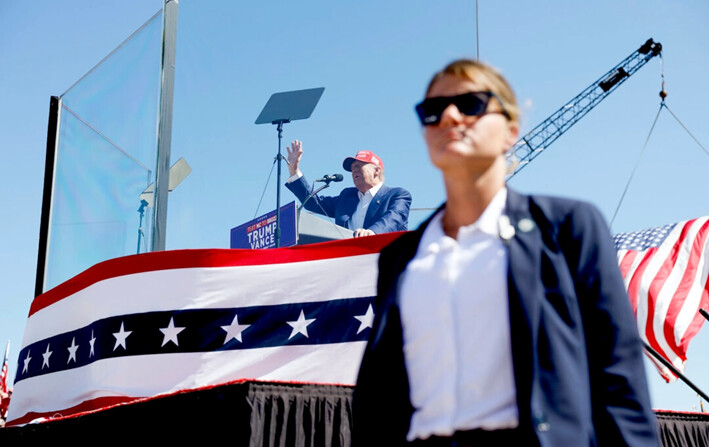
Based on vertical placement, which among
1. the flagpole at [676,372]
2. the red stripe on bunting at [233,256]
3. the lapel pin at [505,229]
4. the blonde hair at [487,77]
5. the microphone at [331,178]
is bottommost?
the flagpole at [676,372]

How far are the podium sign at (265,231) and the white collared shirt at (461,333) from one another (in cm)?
398

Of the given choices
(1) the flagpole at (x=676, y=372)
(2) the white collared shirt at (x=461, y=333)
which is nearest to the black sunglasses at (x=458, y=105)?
(2) the white collared shirt at (x=461, y=333)

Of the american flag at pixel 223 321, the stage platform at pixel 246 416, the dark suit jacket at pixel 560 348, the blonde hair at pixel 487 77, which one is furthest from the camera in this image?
the american flag at pixel 223 321

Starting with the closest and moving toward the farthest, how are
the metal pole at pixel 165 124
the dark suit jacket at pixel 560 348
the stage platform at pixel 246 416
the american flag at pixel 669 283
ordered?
the dark suit jacket at pixel 560 348 < the stage platform at pixel 246 416 < the metal pole at pixel 165 124 < the american flag at pixel 669 283

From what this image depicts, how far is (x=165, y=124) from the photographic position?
6.03 metres

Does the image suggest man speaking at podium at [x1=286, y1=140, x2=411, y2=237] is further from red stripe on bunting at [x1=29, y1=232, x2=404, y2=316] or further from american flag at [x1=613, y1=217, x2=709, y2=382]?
american flag at [x1=613, y1=217, x2=709, y2=382]

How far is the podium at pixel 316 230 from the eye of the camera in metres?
5.58

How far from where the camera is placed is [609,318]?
1.42 meters

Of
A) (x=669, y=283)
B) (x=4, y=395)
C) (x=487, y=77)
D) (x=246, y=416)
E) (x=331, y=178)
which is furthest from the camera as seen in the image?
(x=4, y=395)

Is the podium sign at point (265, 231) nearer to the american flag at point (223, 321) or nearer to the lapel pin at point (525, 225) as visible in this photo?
the american flag at point (223, 321)

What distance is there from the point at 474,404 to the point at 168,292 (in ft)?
13.3

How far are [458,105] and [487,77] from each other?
0.33ft

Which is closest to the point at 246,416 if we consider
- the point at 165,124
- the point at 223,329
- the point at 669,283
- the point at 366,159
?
the point at 223,329

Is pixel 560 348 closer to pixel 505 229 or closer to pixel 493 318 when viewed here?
pixel 493 318
